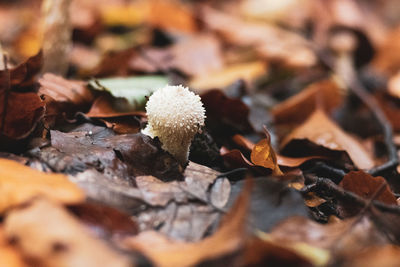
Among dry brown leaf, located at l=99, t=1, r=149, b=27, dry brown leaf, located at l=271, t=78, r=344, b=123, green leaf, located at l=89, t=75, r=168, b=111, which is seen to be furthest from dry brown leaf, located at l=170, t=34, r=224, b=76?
green leaf, located at l=89, t=75, r=168, b=111

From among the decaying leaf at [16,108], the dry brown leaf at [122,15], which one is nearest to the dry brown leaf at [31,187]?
the decaying leaf at [16,108]

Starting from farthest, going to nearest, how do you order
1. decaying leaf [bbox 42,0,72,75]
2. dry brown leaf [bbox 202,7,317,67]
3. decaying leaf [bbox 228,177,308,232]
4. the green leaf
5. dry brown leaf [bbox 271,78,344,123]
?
dry brown leaf [bbox 202,7,317,67], dry brown leaf [bbox 271,78,344,123], decaying leaf [bbox 42,0,72,75], the green leaf, decaying leaf [bbox 228,177,308,232]

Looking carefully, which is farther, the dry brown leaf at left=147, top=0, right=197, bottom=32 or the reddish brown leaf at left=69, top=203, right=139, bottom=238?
the dry brown leaf at left=147, top=0, right=197, bottom=32

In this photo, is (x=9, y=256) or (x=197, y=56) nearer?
(x=9, y=256)

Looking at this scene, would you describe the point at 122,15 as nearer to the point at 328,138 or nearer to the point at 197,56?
the point at 197,56

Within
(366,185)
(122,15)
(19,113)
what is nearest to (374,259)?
(366,185)

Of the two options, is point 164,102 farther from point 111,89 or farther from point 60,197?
point 111,89

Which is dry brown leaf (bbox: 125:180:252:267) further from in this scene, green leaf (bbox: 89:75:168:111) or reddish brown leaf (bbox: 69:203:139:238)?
green leaf (bbox: 89:75:168:111)
